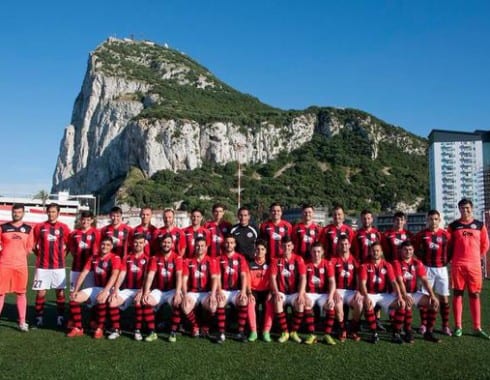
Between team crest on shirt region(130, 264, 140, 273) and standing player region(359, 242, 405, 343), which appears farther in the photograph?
team crest on shirt region(130, 264, 140, 273)

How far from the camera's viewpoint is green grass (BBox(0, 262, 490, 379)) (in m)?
4.76

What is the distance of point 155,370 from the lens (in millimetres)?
4828

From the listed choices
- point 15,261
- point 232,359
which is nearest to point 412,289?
point 232,359

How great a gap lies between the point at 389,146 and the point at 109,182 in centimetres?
7594

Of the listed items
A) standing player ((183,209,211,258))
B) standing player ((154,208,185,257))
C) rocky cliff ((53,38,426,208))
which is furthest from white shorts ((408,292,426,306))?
rocky cliff ((53,38,426,208))

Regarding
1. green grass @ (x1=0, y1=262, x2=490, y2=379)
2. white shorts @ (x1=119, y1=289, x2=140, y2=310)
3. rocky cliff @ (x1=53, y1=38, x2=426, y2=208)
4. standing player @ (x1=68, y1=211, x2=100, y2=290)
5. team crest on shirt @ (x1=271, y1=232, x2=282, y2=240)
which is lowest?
green grass @ (x1=0, y1=262, x2=490, y2=379)

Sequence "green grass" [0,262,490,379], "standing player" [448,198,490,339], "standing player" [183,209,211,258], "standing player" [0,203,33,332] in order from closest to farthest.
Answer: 1. "green grass" [0,262,490,379]
2. "standing player" [448,198,490,339]
3. "standing player" [0,203,33,332]
4. "standing player" [183,209,211,258]

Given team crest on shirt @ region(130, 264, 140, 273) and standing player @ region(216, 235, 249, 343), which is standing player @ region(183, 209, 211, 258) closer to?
standing player @ region(216, 235, 249, 343)

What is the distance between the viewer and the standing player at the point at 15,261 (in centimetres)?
667

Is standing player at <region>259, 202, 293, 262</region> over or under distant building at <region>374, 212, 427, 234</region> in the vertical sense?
over

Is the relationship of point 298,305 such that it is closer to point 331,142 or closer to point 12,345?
point 12,345

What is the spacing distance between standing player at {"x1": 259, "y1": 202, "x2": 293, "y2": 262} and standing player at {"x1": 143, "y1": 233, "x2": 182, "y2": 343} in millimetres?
1380

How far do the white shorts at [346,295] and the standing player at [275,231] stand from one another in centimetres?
110

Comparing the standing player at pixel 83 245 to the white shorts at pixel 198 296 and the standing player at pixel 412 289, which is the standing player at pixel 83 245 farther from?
the standing player at pixel 412 289
